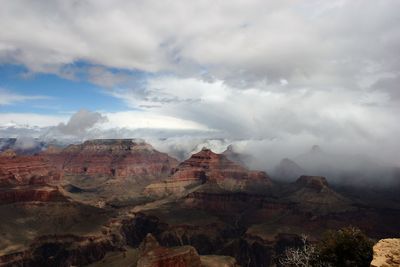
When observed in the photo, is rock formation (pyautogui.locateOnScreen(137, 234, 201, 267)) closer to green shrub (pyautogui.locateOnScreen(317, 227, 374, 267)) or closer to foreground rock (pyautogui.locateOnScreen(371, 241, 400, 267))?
green shrub (pyautogui.locateOnScreen(317, 227, 374, 267))

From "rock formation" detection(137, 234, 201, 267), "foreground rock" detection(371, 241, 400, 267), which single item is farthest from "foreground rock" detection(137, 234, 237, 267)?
"foreground rock" detection(371, 241, 400, 267)

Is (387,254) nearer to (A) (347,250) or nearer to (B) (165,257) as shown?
(A) (347,250)

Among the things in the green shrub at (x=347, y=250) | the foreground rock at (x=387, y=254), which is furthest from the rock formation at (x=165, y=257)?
the foreground rock at (x=387, y=254)

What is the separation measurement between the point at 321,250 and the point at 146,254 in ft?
359

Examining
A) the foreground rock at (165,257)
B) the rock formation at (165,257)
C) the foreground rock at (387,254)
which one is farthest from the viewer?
the foreground rock at (165,257)

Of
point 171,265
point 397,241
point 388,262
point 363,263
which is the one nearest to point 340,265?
point 363,263

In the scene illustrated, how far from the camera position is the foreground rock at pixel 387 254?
136ft

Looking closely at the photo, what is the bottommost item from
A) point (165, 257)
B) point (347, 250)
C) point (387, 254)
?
point (165, 257)

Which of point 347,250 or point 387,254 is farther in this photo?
point 347,250

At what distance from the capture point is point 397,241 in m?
46.5

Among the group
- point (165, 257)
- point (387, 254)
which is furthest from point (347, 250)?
point (165, 257)

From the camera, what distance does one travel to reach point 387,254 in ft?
141

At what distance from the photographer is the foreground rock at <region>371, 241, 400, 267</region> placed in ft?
136

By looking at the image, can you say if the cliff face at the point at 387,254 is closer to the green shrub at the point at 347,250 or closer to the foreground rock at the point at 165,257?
the green shrub at the point at 347,250
